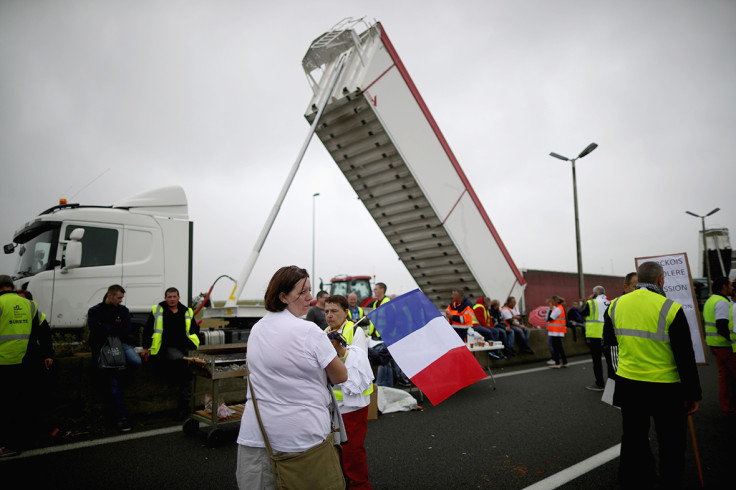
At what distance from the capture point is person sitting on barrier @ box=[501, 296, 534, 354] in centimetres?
1102

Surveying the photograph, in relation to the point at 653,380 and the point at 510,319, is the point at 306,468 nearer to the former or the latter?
the point at 653,380

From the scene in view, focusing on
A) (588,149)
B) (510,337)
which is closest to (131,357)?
(510,337)

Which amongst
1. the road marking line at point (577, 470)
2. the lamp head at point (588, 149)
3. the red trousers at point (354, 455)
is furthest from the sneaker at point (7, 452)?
the lamp head at point (588, 149)

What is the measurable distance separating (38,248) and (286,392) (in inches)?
269

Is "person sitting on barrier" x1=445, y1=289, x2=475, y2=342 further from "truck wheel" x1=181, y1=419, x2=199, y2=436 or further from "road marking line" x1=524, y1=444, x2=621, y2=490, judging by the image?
"truck wheel" x1=181, y1=419, x2=199, y2=436

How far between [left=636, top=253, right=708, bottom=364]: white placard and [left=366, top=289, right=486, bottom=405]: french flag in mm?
3419

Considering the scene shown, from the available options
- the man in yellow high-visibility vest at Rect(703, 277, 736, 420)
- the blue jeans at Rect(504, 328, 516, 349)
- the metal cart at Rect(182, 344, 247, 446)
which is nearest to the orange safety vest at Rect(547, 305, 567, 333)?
the blue jeans at Rect(504, 328, 516, 349)

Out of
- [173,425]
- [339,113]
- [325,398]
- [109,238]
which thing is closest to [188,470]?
[173,425]

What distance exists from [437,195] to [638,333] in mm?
6754

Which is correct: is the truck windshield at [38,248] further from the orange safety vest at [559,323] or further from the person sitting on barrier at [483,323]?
the orange safety vest at [559,323]

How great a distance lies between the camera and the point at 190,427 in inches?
194

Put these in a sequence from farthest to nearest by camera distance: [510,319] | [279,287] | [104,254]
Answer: [510,319] → [104,254] → [279,287]

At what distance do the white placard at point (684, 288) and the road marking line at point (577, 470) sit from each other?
1.65 m

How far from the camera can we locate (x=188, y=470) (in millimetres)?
3842
